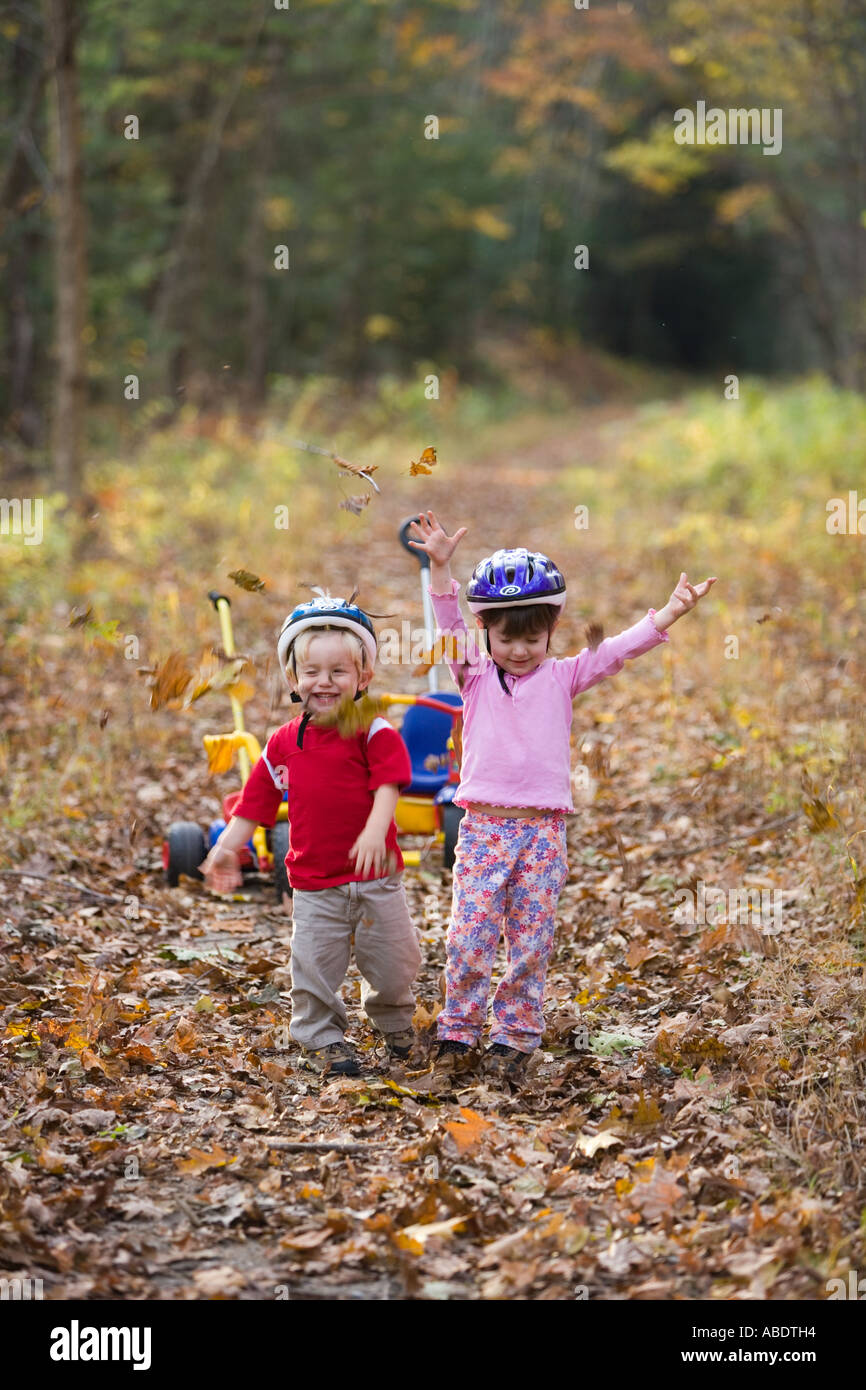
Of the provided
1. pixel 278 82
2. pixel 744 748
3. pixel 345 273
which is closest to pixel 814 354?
pixel 345 273

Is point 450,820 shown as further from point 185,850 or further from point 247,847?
point 185,850

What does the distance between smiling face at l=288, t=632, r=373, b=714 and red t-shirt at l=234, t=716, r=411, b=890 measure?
116 millimetres

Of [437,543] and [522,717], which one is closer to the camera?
[437,543]

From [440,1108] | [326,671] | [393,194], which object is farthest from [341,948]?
[393,194]

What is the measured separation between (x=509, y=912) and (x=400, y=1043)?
2.20 feet

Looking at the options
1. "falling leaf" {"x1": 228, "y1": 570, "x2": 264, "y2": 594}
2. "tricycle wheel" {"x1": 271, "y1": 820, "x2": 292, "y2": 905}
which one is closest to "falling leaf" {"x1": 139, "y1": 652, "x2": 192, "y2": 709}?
"falling leaf" {"x1": 228, "y1": 570, "x2": 264, "y2": 594}

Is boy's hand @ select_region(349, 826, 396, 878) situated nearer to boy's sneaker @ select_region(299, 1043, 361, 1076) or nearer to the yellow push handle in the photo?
boy's sneaker @ select_region(299, 1043, 361, 1076)

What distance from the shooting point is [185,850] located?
22.0 ft

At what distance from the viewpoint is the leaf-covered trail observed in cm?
354

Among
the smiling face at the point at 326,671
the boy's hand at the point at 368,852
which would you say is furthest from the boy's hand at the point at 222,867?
the smiling face at the point at 326,671

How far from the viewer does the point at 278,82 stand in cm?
2294

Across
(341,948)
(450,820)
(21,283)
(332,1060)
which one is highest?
(21,283)

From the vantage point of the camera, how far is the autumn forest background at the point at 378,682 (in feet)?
12.5
